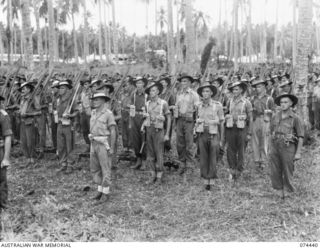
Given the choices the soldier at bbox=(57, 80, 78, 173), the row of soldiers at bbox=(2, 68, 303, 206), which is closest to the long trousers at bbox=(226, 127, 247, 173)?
the row of soldiers at bbox=(2, 68, 303, 206)

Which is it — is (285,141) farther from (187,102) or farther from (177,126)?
(177,126)

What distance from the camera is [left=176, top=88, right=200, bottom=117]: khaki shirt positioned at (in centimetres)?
782

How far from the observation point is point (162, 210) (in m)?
6.03

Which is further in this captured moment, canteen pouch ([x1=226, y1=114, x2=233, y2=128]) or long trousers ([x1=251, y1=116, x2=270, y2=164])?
long trousers ([x1=251, y1=116, x2=270, y2=164])

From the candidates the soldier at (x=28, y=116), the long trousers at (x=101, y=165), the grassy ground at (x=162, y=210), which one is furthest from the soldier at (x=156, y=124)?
the soldier at (x=28, y=116)

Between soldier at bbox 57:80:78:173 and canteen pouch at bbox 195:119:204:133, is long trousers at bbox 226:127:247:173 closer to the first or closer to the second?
canteen pouch at bbox 195:119:204:133

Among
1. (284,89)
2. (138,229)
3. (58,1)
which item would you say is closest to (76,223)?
(138,229)

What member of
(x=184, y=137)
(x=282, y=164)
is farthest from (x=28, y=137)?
(x=282, y=164)

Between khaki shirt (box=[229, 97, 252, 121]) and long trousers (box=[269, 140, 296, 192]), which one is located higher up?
khaki shirt (box=[229, 97, 252, 121])

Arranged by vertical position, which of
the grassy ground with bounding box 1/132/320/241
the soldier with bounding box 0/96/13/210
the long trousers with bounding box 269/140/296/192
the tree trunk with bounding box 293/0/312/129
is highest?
the tree trunk with bounding box 293/0/312/129

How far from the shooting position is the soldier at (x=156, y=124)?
7.07m

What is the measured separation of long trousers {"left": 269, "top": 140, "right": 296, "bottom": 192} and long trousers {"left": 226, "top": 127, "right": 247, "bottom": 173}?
3.17 feet

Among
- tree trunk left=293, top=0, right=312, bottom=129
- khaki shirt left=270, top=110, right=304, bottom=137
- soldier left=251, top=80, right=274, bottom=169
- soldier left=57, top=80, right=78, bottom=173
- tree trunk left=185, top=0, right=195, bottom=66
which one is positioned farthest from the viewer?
tree trunk left=185, top=0, right=195, bottom=66

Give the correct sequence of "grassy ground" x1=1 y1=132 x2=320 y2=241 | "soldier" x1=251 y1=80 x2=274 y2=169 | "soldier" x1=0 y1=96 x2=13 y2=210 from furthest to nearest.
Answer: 1. "soldier" x1=251 y1=80 x2=274 y2=169
2. "soldier" x1=0 y1=96 x2=13 y2=210
3. "grassy ground" x1=1 y1=132 x2=320 y2=241
